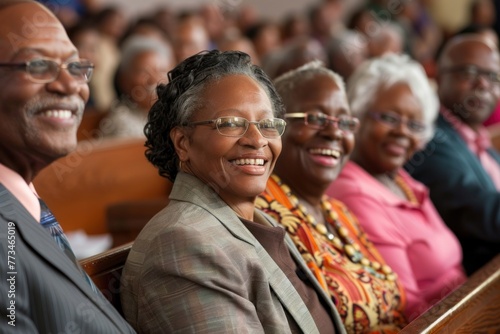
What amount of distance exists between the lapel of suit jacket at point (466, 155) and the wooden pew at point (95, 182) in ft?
4.71

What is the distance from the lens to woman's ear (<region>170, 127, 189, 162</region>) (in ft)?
5.43

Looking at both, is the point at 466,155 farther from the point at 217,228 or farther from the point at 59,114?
the point at 59,114

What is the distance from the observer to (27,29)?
1.40m

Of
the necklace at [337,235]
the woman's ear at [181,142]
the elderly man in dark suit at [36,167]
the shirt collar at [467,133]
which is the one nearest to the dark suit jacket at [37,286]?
the elderly man in dark suit at [36,167]

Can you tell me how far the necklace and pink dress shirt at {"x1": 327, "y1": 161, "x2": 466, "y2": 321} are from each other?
0.17 m

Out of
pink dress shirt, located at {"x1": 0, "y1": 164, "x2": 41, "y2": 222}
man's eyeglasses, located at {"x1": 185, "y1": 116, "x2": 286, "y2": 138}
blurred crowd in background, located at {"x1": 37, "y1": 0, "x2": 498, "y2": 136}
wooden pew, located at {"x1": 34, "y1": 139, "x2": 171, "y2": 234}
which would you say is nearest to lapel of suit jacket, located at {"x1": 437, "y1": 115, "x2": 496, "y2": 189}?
blurred crowd in background, located at {"x1": 37, "y1": 0, "x2": 498, "y2": 136}

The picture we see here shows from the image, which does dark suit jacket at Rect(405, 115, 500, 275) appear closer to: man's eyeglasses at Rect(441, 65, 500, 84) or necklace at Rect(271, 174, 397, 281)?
man's eyeglasses at Rect(441, 65, 500, 84)

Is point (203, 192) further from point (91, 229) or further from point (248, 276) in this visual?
point (91, 229)

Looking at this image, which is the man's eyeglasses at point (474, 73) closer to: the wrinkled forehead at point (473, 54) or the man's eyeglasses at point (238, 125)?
the wrinkled forehead at point (473, 54)

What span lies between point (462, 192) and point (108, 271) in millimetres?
1870

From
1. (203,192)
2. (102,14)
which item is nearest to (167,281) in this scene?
(203,192)

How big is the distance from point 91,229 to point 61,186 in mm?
290

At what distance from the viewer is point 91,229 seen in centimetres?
378

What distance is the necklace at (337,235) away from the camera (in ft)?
6.99
